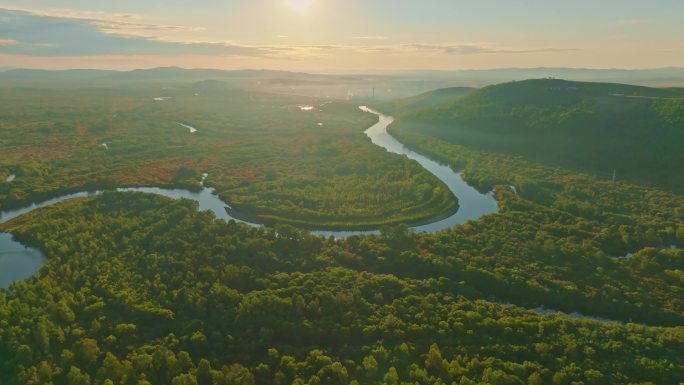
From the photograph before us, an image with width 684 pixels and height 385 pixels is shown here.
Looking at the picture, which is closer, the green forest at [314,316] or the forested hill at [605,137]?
the green forest at [314,316]

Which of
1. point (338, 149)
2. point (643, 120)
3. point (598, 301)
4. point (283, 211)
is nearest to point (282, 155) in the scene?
point (338, 149)

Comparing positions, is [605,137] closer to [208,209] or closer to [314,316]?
[208,209]

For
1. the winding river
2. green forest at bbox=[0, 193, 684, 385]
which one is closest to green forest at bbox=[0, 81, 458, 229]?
the winding river

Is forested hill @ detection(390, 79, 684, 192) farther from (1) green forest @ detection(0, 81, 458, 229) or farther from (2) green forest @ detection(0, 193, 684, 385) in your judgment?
(2) green forest @ detection(0, 193, 684, 385)

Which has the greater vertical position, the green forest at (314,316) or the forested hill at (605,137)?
the forested hill at (605,137)

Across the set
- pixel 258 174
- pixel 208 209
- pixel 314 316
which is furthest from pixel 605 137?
pixel 314 316

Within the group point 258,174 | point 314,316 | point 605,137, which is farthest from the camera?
point 605,137

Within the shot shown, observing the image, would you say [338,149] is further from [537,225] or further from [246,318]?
[246,318]

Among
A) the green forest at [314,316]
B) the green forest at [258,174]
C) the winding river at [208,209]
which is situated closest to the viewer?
the green forest at [314,316]

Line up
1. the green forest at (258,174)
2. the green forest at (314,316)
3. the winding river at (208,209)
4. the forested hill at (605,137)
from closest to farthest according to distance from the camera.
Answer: the green forest at (314,316) → the winding river at (208,209) → the green forest at (258,174) → the forested hill at (605,137)

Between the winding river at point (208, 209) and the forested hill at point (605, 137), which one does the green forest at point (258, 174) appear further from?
the forested hill at point (605, 137)

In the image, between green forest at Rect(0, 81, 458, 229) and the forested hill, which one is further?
the forested hill

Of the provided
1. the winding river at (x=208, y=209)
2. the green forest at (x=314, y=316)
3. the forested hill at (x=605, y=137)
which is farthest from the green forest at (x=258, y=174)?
the forested hill at (x=605, y=137)
